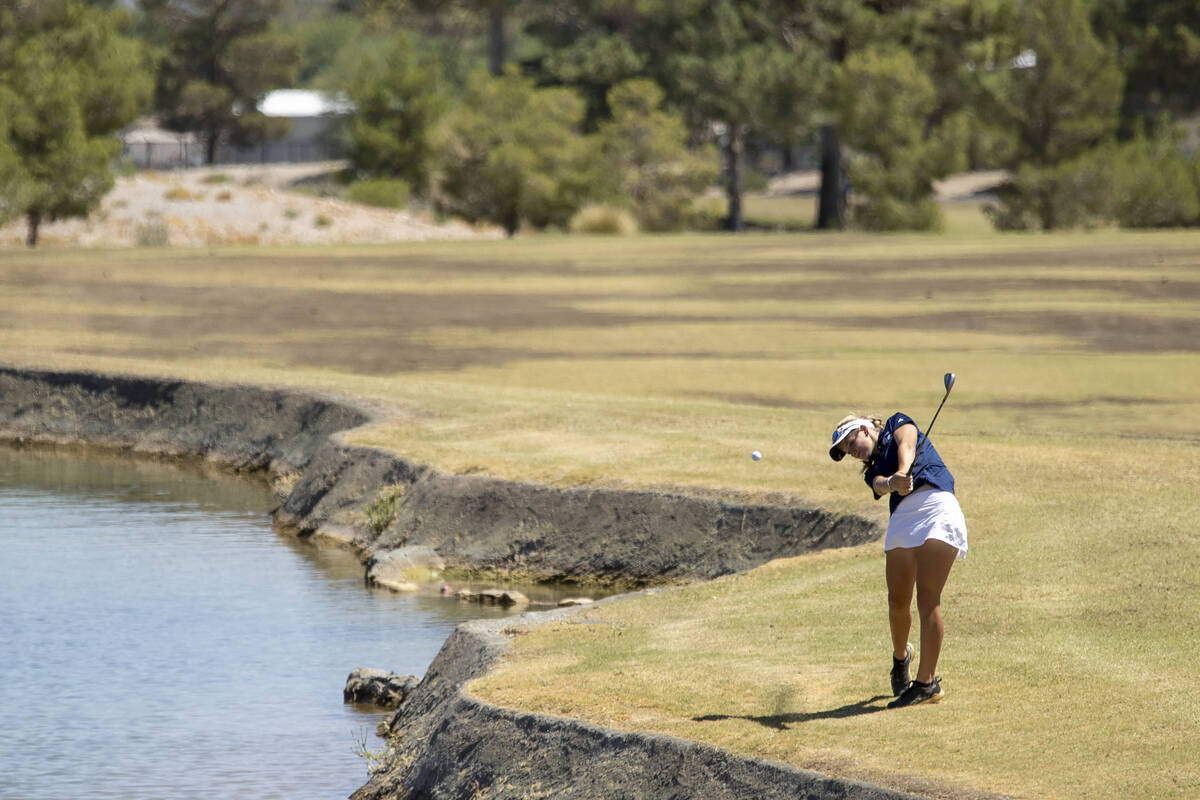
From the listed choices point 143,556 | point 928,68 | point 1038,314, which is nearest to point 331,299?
point 1038,314

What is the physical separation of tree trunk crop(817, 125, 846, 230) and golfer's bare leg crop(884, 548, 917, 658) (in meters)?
71.2

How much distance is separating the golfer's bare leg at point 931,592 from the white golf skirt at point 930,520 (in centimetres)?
4

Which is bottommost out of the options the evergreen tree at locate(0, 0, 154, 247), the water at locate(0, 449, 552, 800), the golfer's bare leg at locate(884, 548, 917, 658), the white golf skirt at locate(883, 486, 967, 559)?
the water at locate(0, 449, 552, 800)

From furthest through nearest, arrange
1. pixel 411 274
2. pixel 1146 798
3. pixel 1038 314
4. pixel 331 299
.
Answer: pixel 411 274
pixel 331 299
pixel 1038 314
pixel 1146 798

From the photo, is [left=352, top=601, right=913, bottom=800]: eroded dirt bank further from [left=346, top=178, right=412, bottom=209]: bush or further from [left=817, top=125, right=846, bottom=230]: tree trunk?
[left=817, top=125, right=846, bottom=230]: tree trunk

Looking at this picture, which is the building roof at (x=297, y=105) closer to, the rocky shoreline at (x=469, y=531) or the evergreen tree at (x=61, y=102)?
the evergreen tree at (x=61, y=102)

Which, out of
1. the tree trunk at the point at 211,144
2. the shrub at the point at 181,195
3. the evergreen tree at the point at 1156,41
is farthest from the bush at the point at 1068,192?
the tree trunk at the point at 211,144

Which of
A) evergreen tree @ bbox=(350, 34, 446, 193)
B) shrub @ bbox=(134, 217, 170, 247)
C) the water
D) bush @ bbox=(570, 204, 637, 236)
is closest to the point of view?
the water

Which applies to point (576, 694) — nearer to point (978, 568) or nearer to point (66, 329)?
point (978, 568)

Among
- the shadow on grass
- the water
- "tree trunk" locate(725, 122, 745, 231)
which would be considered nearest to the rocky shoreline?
the shadow on grass

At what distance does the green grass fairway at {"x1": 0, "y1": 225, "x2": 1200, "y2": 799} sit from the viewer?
9.28m

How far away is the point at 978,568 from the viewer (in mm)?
12773

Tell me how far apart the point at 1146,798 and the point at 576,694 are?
134 inches

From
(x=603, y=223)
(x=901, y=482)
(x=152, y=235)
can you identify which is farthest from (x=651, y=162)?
(x=901, y=482)
